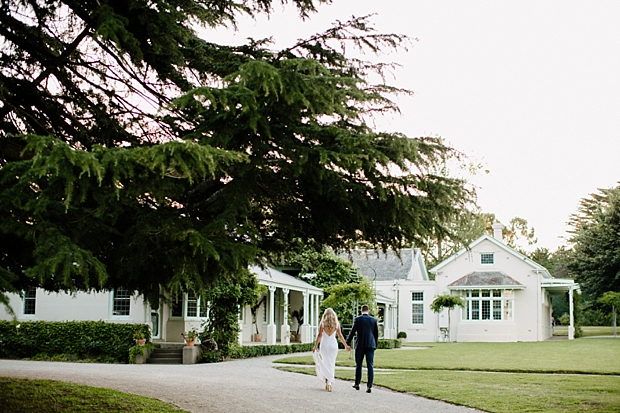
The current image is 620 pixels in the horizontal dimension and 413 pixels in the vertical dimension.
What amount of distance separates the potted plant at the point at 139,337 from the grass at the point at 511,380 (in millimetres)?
4338

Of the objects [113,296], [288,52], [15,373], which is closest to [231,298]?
[113,296]

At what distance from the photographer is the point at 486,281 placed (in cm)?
4341

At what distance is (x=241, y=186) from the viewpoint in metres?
7.07

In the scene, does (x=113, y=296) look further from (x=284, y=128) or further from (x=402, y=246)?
(x=284, y=128)

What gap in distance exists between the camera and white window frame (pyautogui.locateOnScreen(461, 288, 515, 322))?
1703 inches

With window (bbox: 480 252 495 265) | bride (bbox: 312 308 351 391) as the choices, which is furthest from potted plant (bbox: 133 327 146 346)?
window (bbox: 480 252 495 265)

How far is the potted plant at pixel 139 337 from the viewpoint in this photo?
69.9 ft

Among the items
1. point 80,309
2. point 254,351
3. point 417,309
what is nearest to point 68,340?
point 80,309

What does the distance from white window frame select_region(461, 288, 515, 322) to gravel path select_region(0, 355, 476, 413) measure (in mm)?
27505

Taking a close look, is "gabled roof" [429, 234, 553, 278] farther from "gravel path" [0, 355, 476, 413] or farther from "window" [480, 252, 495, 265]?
"gravel path" [0, 355, 476, 413]

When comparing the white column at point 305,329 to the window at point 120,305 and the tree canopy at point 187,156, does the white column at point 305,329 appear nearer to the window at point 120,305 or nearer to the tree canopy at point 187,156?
the window at point 120,305

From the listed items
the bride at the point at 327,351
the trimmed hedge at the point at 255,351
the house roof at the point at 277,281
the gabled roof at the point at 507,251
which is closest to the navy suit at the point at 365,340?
the bride at the point at 327,351

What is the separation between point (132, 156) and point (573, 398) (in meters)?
9.34

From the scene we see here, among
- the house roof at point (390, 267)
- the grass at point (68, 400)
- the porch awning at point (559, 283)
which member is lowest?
the grass at point (68, 400)
